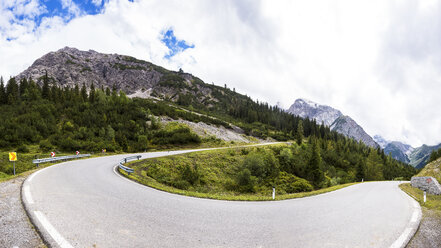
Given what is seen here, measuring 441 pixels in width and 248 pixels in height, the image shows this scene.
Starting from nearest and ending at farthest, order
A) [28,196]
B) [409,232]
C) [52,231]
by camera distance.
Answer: [52,231]
[409,232]
[28,196]

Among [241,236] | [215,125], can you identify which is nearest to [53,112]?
[215,125]

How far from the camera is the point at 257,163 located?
30.1m

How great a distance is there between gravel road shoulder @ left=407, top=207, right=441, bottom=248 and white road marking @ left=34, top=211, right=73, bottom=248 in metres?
7.54

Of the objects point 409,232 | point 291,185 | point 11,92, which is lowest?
point 291,185

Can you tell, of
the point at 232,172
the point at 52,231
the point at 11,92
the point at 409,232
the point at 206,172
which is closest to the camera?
the point at 52,231

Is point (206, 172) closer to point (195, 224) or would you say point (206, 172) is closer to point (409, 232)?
point (195, 224)

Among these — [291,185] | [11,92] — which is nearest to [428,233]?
[291,185]

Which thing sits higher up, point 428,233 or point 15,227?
point 15,227

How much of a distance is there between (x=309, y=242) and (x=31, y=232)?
6.09 m

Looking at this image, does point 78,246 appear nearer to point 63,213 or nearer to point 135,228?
point 135,228

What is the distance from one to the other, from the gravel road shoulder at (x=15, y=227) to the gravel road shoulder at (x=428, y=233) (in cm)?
830

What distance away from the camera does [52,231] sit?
4414mm

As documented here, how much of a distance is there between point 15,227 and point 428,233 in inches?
409

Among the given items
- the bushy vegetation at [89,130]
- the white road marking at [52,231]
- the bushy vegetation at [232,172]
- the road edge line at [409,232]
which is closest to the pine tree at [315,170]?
the bushy vegetation at [232,172]
